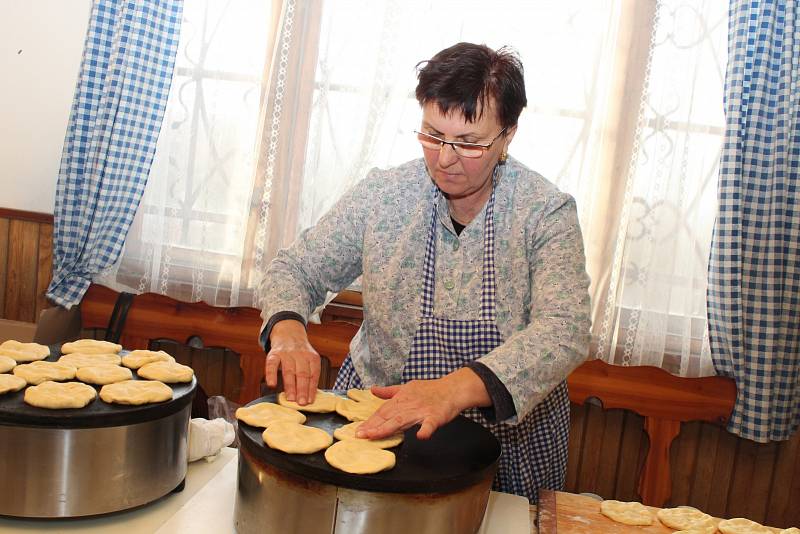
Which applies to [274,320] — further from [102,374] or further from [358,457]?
[358,457]

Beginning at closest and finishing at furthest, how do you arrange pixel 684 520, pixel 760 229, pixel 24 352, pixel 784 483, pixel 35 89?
pixel 24 352 < pixel 684 520 < pixel 760 229 < pixel 784 483 < pixel 35 89

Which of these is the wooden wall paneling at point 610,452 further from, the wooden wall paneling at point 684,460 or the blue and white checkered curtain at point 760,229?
the blue and white checkered curtain at point 760,229

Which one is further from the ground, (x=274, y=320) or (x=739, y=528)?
(x=274, y=320)

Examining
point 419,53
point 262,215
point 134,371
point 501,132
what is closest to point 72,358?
point 134,371

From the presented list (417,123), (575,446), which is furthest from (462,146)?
(575,446)

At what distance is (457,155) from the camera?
1746 mm

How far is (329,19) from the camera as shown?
3.25 m

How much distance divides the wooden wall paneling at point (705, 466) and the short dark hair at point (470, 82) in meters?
2.08

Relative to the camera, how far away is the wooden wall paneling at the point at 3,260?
355 centimetres

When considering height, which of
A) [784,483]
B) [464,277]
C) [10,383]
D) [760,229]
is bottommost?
[784,483]

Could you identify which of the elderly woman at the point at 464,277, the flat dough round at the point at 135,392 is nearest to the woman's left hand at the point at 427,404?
the elderly woman at the point at 464,277

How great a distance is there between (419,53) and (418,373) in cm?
174

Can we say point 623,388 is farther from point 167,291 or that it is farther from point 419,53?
point 167,291

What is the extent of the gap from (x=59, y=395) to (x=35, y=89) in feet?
8.51
